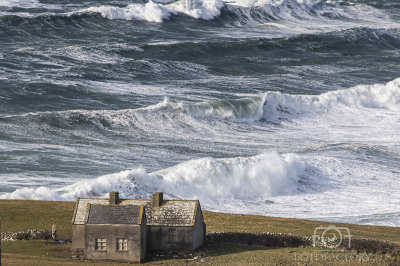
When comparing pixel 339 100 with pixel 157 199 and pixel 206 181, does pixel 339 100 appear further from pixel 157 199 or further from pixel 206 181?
pixel 157 199

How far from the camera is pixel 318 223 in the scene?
24719 mm

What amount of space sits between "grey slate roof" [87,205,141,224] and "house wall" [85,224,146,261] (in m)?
0.15

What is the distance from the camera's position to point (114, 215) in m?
19.0

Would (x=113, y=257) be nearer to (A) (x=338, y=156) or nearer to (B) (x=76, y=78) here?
(A) (x=338, y=156)

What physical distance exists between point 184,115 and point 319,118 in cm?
1097

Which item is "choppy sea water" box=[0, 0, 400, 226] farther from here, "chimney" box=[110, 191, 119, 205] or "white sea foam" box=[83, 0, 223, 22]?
"chimney" box=[110, 191, 119, 205]

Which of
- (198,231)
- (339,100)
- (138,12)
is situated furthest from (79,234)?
(138,12)

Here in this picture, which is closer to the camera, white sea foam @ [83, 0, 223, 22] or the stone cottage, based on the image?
the stone cottage

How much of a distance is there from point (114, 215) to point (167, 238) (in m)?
2.03

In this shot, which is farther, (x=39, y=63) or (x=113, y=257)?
(x=39, y=63)

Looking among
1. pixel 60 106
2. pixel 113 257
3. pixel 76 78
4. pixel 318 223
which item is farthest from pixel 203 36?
pixel 113 257

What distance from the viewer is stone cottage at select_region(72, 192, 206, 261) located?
18.9 m

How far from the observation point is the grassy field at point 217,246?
18.9 m

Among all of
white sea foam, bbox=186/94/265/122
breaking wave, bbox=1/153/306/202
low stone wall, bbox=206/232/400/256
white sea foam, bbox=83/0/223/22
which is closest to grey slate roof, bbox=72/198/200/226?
low stone wall, bbox=206/232/400/256
